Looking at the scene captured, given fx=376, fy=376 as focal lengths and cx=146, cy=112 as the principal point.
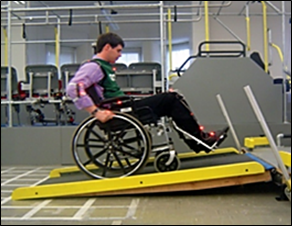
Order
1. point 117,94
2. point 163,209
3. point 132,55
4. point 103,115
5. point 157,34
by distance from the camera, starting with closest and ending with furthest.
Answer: point 163,209 < point 103,115 < point 117,94 < point 157,34 < point 132,55

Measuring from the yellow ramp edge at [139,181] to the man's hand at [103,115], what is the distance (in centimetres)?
41

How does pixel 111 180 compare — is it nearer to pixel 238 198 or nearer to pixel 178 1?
pixel 238 198

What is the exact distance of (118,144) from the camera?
2.53 meters

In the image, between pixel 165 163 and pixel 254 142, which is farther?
pixel 254 142

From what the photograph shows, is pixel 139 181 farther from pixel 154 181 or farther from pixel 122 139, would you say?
pixel 122 139

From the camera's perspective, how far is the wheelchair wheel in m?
2.46

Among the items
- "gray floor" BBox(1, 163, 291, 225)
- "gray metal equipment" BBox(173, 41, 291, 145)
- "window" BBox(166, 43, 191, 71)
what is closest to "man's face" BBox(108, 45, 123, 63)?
"gray floor" BBox(1, 163, 291, 225)

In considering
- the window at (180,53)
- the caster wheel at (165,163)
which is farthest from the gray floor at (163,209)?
the window at (180,53)

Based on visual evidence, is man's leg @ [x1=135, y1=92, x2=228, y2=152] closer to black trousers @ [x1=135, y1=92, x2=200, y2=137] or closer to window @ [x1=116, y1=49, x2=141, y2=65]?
black trousers @ [x1=135, y1=92, x2=200, y2=137]

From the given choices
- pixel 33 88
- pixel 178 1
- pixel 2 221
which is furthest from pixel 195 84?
pixel 178 1

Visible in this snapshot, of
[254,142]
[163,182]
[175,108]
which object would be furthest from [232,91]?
[163,182]

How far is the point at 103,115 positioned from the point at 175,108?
0.52 metres

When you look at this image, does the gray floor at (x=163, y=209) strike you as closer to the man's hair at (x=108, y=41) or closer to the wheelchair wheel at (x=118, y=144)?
the wheelchair wheel at (x=118, y=144)

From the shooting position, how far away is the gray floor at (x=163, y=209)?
1964mm
